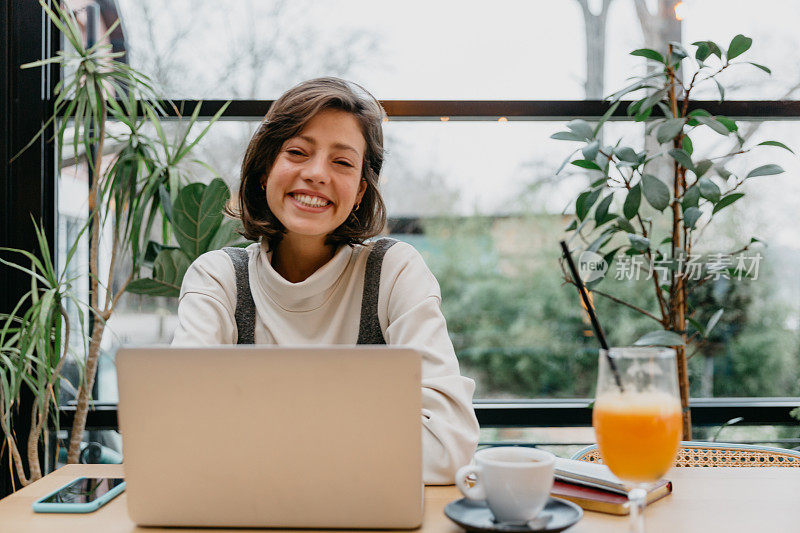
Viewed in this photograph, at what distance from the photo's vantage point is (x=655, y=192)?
1.95 m

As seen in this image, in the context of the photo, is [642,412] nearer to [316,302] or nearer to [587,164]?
[316,302]

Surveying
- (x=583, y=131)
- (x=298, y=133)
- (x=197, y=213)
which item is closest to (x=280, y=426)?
(x=298, y=133)

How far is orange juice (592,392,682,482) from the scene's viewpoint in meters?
0.78

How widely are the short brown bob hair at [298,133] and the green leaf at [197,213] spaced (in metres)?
0.39

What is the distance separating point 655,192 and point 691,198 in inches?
4.2

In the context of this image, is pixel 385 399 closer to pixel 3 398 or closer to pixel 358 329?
pixel 358 329

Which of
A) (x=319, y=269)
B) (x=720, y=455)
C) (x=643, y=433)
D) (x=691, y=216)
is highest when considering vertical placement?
(x=691, y=216)

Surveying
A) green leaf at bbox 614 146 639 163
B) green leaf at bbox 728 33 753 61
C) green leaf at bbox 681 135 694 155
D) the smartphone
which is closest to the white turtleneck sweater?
the smartphone

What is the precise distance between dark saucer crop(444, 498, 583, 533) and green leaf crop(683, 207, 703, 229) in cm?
130

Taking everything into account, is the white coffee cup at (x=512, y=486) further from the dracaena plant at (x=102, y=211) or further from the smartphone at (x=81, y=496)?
the dracaena plant at (x=102, y=211)

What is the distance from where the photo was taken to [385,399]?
2.51ft

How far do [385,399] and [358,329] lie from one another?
80 centimetres

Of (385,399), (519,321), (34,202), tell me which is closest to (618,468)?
(385,399)

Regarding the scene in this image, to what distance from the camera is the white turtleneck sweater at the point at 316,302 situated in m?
1.39
